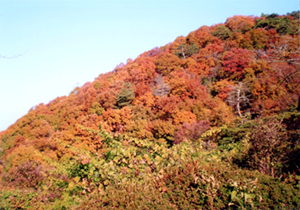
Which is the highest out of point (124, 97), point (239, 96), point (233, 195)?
point (233, 195)

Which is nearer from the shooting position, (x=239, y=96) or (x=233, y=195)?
(x=233, y=195)

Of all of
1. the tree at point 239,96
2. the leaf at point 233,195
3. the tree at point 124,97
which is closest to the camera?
the leaf at point 233,195

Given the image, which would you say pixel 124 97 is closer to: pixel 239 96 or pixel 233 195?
pixel 239 96

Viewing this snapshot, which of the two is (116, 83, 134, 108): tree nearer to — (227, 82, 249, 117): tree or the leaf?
(227, 82, 249, 117): tree

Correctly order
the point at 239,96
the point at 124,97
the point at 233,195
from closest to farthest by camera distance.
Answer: the point at 233,195 → the point at 239,96 → the point at 124,97

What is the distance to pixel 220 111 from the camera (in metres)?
22.9

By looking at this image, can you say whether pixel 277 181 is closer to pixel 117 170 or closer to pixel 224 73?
pixel 117 170

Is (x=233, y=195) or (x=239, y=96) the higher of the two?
(x=233, y=195)

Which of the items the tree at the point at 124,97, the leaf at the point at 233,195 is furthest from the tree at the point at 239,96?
the leaf at the point at 233,195

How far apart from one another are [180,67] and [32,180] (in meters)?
43.7

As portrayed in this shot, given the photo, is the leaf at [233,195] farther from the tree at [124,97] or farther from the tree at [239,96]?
the tree at [124,97]

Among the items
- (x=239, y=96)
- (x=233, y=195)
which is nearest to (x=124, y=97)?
(x=239, y=96)

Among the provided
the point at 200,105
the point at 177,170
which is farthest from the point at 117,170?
the point at 200,105

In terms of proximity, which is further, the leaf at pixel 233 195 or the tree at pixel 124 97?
the tree at pixel 124 97
